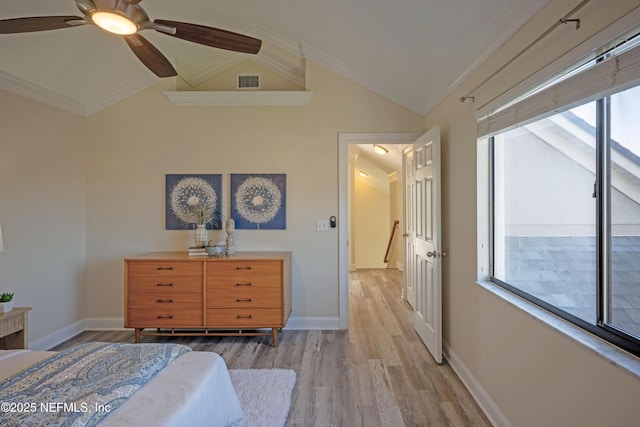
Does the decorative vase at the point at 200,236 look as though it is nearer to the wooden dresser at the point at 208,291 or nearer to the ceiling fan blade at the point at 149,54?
the wooden dresser at the point at 208,291

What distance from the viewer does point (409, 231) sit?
4.07 meters

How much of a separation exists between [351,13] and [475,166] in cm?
149

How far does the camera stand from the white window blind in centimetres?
112

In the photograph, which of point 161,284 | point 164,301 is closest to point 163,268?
point 161,284

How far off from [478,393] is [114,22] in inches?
121

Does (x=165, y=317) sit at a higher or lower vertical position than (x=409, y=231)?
lower

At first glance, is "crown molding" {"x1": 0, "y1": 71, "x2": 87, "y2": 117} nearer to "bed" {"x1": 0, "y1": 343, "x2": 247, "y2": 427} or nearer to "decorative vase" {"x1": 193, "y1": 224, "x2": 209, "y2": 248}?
"decorative vase" {"x1": 193, "y1": 224, "x2": 209, "y2": 248}

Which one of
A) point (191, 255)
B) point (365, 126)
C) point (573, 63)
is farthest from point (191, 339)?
point (573, 63)

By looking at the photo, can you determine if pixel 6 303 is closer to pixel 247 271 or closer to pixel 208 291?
pixel 208 291

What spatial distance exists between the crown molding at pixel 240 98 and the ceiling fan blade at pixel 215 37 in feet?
5.32

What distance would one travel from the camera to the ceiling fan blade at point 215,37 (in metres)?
1.87

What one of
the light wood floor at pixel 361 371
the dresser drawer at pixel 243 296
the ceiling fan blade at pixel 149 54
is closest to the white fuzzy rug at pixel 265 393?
the light wood floor at pixel 361 371

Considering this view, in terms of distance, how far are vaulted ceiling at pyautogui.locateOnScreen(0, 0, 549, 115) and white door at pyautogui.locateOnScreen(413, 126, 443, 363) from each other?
54 cm

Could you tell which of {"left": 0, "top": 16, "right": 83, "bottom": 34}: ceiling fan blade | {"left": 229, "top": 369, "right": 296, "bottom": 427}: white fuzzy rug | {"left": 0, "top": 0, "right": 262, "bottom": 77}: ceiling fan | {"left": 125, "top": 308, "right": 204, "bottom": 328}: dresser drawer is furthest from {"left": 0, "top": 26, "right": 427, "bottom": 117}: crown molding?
{"left": 229, "top": 369, "right": 296, "bottom": 427}: white fuzzy rug
